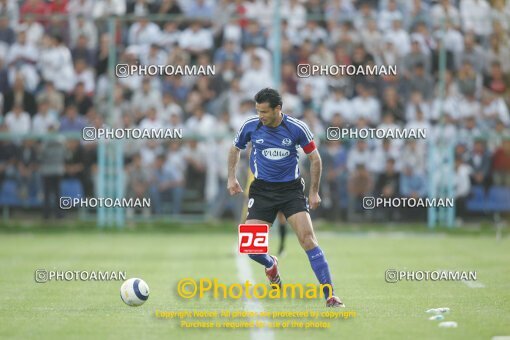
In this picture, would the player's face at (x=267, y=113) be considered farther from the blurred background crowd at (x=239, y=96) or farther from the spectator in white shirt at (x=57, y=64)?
the spectator in white shirt at (x=57, y=64)

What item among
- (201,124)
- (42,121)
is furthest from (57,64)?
(201,124)

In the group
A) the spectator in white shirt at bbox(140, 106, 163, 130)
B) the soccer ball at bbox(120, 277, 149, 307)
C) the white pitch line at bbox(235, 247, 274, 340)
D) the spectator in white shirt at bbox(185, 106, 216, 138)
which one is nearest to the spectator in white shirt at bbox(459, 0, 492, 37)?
the spectator in white shirt at bbox(185, 106, 216, 138)

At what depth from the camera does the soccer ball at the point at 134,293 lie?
11.0m

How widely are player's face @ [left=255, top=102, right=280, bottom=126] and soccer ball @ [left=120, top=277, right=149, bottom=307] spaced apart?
2.22 m

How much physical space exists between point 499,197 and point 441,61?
3355 mm

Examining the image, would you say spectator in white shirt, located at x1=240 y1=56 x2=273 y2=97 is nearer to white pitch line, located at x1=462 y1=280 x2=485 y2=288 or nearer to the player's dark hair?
white pitch line, located at x1=462 y1=280 x2=485 y2=288

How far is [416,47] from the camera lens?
2331 centimetres

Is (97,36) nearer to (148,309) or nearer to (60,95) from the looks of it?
(60,95)

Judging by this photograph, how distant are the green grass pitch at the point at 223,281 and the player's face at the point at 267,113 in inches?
78.7

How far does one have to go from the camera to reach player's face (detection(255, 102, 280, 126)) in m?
10.9

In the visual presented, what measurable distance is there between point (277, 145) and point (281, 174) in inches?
14.3

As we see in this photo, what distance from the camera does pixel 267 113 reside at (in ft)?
35.8

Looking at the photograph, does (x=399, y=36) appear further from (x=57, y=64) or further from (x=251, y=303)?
(x=251, y=303)

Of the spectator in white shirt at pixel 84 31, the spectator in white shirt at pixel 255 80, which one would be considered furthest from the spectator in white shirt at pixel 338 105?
the spectator in white shirt at pixel 84 31
